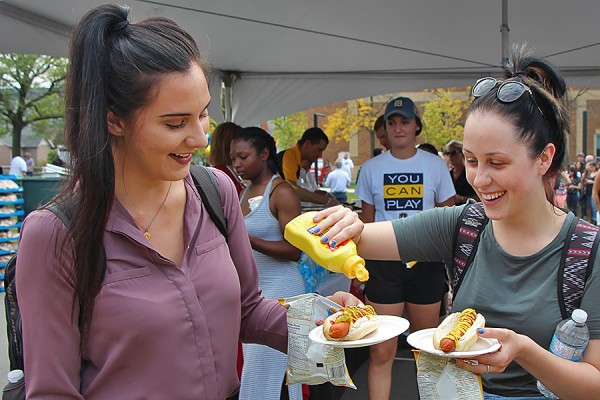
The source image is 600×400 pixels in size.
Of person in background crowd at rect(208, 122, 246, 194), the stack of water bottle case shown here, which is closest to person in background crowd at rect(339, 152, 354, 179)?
the stack of water bottle case

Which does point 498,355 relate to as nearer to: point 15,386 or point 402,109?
point 15,386

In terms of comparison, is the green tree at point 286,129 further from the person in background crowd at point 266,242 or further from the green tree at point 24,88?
the person in background crowd at point 266,242

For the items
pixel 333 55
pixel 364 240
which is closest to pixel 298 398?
pixel 364 240

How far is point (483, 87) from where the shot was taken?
1661mm

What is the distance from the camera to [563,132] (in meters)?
Result: 1.63

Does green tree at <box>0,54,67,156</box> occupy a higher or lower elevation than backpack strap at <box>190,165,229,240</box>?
higher

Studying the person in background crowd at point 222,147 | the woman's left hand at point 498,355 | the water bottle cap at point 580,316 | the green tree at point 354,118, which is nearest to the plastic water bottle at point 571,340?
the water bottle cap at point 580,316

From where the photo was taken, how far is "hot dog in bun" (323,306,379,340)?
145 cm

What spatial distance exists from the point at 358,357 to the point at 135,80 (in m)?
4.01

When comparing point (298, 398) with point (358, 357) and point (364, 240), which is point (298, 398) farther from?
point (364, 240)

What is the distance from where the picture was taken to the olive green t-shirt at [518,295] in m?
1.47

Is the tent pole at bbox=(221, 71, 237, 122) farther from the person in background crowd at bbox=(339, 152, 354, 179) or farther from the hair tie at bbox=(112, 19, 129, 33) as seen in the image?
the person in background crowd at bbox=(339, 152, 354, 179)

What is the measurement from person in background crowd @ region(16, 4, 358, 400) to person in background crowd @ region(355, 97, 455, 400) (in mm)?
2373

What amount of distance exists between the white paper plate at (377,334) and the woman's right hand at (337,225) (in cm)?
27
